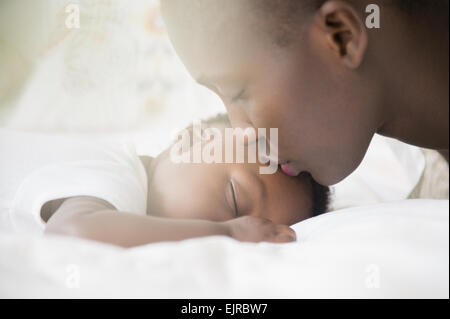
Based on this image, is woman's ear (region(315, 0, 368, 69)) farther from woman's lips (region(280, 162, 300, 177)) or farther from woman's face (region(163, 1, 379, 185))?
woman's lips (region(280, 162, 300, 177))

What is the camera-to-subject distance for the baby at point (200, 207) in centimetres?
39

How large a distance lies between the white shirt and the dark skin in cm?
14

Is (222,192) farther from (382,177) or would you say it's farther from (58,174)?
→ (382,177)

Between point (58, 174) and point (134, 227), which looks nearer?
point (134, 227)

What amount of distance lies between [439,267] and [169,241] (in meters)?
0.20

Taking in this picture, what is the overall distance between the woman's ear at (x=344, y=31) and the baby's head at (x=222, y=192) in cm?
16

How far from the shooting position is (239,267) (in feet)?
1.05

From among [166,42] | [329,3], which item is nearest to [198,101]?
[166,42]

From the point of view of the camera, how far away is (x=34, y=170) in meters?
0.53

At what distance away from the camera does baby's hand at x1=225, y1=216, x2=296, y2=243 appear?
1.37ft

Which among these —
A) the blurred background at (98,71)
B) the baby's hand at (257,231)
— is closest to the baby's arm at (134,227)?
the baby's hand at (257,231)

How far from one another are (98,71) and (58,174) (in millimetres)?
127

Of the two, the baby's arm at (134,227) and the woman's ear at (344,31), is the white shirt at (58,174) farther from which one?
the woman's ear at (344,31)

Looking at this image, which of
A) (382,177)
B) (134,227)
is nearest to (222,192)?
(134,227)
